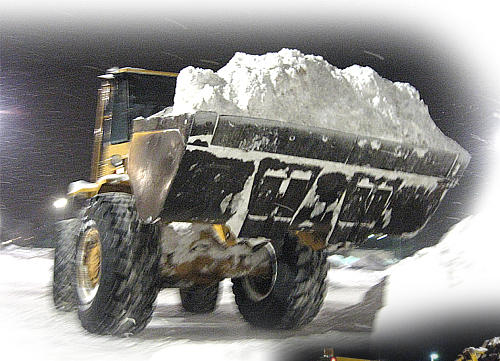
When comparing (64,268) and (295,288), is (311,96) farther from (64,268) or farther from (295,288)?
(64,268)

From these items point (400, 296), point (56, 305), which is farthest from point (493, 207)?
point (56, 305)

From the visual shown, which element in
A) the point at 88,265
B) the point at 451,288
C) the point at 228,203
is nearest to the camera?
the point at 228,203

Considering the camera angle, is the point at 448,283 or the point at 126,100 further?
the point at 126,100

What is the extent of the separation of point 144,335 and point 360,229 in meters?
1.53

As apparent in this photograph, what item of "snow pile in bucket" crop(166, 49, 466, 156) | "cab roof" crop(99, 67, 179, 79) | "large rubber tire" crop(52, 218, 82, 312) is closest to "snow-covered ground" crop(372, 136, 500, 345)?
"snow pile in bucket" crop(166, 49, 466, 156)

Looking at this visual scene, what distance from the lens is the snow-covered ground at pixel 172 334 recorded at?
325 cm

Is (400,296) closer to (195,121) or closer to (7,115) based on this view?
(195,121)

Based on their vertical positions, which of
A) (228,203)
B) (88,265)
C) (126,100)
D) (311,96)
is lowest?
(88,265)

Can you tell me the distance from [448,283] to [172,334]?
179cm

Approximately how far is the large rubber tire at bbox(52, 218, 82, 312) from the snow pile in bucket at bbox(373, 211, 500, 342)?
2.41 metres

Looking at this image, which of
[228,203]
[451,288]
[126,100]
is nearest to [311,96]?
[228,203]

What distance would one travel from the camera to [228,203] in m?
3.13

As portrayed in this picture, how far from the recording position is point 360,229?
3631 millimetres

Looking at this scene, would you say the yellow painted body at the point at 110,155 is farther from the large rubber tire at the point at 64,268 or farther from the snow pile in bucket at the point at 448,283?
the snow pile in bucket at the point at 448,283
